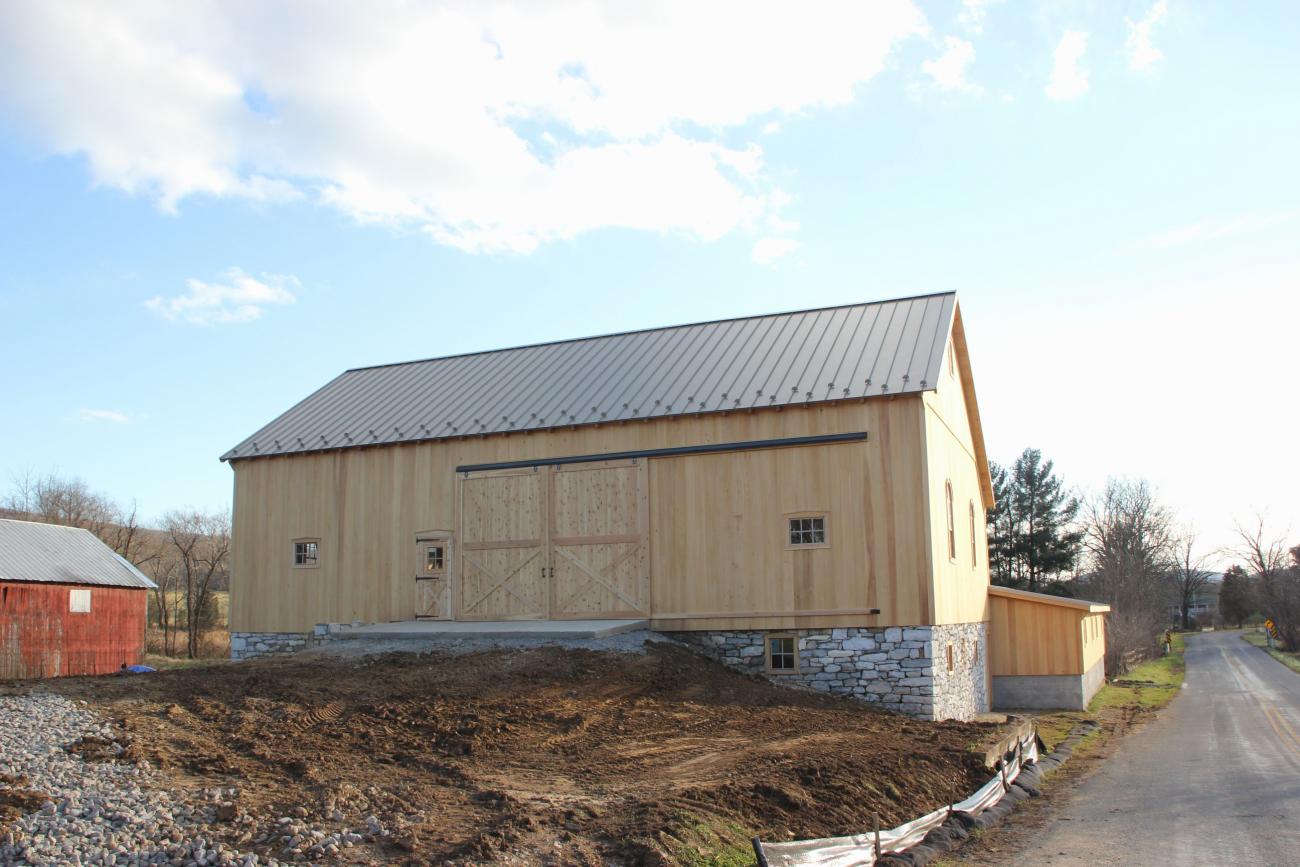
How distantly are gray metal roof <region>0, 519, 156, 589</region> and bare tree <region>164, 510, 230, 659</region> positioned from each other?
6.66 m

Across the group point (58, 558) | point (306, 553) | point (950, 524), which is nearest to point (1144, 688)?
point (950, 524)

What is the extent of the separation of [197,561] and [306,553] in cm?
2605

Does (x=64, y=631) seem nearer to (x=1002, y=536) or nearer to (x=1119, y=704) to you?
(x=1119, y=704)

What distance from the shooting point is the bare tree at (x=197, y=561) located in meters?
41.1

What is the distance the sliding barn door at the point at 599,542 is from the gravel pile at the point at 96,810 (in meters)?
10.1

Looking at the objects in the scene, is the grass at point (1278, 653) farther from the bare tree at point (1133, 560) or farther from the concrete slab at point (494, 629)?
the concrete slab at point (494, 629)

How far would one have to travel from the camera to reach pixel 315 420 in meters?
22.9

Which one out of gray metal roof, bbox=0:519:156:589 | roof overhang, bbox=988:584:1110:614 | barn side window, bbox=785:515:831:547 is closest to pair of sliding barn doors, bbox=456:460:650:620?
barn side window, bbox=785:515:831:547


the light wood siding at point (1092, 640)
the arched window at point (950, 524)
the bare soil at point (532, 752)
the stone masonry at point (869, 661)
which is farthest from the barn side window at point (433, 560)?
the light wood siding at point (1092, 640)

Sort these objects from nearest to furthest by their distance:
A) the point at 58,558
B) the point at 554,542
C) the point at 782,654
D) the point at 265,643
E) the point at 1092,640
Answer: the point at 782,654, the point at 554,542, the point at 265,643, the point at 1092,640, the point at 58,558

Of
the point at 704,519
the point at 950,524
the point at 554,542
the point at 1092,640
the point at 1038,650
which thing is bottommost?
the point at 1092,640

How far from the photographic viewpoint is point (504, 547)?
64.0 ft

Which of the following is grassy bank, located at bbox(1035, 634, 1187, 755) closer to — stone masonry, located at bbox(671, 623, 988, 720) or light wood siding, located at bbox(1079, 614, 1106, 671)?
light wood siding, located at bbox(1079, 614, 1106, 671)

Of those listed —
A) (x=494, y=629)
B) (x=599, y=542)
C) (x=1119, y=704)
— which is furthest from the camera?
(x=1119, y=704)
